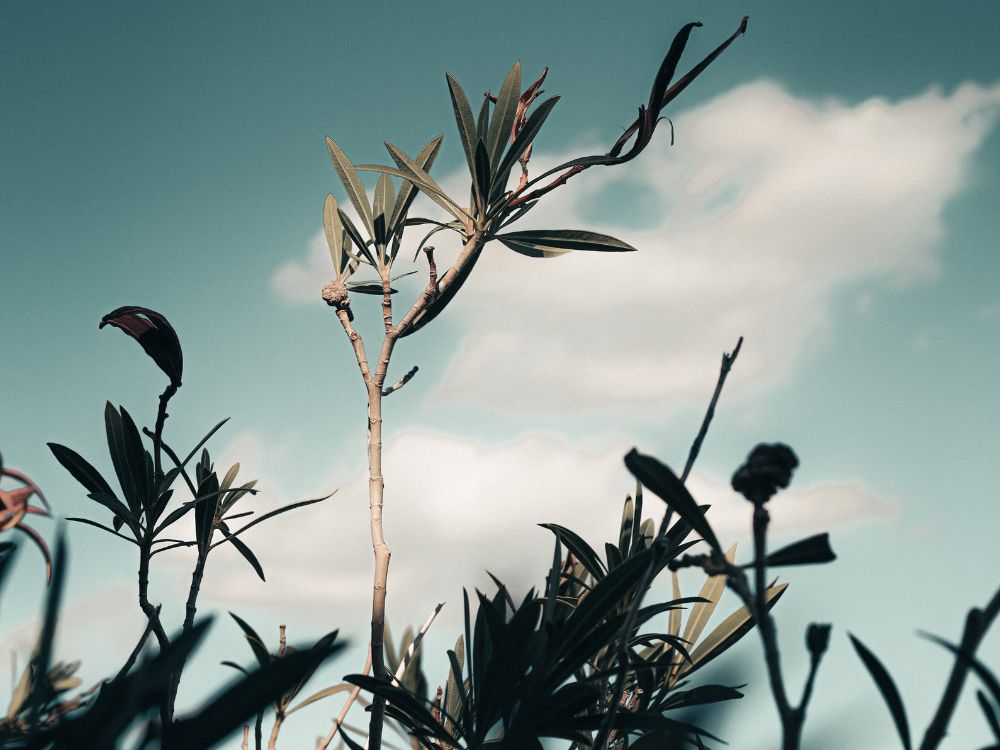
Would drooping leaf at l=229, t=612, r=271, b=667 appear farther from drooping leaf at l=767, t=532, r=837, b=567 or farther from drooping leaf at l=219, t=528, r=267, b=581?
drooping leaf at l=767, t=532, r=837, b=567

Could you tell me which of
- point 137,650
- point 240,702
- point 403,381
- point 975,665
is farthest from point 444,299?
point 975,665

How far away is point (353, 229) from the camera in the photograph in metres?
1.66

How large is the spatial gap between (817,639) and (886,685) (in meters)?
0.11

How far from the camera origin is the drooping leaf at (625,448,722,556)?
568 mm

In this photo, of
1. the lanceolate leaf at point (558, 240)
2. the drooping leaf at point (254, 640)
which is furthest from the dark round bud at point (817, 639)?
the lanceolate leaf at point (558, 240)

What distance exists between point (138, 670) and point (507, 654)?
0.44 m

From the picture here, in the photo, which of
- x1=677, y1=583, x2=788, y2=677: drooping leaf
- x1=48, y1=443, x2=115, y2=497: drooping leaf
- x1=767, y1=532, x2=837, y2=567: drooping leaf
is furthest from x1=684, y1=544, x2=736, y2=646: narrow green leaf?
x1=48, y1=443, x2=115, y2=497: drooping leaf

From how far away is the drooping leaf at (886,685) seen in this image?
1.77 ft

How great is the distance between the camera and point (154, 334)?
44.9 inches

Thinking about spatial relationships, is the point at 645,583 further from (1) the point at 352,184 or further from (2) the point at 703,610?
(1) the point at 352,184

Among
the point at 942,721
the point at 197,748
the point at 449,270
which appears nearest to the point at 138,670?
the point at 197,748

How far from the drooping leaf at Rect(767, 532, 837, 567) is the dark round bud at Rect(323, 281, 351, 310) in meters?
1.04

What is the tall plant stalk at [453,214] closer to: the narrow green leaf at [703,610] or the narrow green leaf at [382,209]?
the narrow green leaf at [382,209]

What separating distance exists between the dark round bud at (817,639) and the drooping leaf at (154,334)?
0.97m
